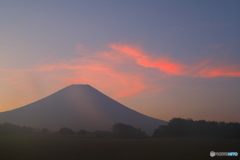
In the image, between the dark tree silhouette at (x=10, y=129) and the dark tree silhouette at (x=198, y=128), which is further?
the dark tree silhouette at (x=198, y=128)

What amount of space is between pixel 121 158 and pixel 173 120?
79.2ft

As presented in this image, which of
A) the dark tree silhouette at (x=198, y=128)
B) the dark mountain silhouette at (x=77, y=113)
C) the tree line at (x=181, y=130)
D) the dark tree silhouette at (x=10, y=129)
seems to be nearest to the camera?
the dark tree silhouette at (x=10, y=129)

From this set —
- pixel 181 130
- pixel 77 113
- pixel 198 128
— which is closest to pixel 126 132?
pixel 181 130

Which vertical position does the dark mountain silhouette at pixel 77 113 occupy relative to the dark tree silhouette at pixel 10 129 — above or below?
above

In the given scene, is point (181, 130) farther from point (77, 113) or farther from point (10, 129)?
point (77, 113)

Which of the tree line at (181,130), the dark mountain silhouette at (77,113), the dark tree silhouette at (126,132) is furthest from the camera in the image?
the dark mountain silhouette at (77,113)

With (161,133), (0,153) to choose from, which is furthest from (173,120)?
(0,153)

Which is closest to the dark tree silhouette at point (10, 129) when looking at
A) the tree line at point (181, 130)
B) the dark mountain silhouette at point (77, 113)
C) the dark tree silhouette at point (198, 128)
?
the tree line at point (181, 130)

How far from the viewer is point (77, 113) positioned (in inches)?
2484

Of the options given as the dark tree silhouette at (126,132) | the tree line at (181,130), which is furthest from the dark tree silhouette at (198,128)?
the dark tree silhouette at (126,132)

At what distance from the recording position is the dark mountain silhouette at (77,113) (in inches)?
2143

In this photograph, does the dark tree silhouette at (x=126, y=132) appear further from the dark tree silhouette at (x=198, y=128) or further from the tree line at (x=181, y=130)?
the dark tree silhouette at (x=198, y=128)

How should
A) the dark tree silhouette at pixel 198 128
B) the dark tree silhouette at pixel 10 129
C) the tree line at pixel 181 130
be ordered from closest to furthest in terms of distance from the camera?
1. the dark tree silhouette at pixel 10 129
2. the dark tree silhouette at pixel 198 128
3. the tree line at pixel 181 130

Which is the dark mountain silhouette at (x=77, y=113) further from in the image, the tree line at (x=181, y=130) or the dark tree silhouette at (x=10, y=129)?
the tree line at (x=181, y=130)
